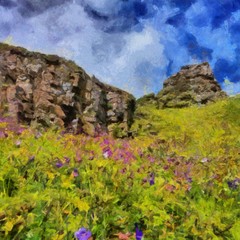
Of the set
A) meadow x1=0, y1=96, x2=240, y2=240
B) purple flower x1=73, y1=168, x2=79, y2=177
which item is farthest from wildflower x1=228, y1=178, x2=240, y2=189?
purple flower x1=73, y1=168, x2=79, y2=177

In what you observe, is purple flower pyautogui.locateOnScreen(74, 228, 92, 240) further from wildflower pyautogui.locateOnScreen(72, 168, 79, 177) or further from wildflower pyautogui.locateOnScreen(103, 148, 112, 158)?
wildflower pyautogui.locateOnScreen(103, 148, 112, 158)

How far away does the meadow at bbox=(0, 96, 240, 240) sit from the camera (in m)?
2.93

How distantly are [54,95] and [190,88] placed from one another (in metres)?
25.6

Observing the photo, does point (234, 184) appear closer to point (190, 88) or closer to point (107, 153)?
point (107, 153)

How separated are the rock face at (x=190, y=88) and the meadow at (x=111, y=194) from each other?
27582 mm

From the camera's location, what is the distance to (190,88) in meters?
38.4

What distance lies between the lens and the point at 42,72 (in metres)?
15.2

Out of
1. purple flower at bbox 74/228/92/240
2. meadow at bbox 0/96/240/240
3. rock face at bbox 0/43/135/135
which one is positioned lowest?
purple flower at bbox 74/228/92/240

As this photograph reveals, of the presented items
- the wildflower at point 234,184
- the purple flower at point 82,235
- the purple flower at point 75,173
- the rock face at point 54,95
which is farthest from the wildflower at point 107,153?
the rock face at point 54,95

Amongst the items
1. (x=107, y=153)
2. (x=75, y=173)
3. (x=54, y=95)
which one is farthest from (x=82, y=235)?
(x=54, y=95)

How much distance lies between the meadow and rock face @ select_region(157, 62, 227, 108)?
27.6 m

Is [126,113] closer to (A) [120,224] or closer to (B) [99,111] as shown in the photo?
(B) [99,111]

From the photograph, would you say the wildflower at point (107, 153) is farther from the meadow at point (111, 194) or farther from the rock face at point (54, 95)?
the rock face at point (54, 95)

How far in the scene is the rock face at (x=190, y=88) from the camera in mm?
34531
